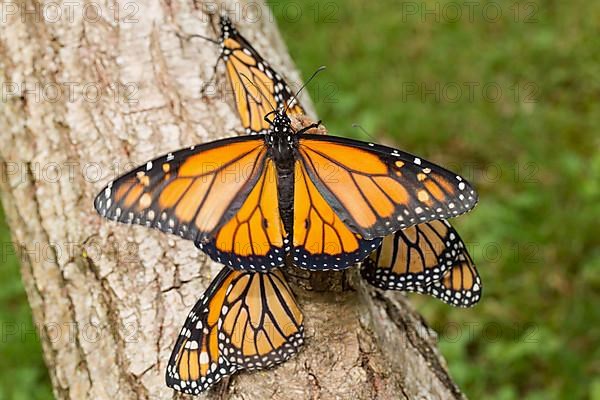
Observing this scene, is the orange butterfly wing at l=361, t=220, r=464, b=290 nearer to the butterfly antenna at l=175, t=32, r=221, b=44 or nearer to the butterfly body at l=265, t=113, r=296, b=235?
the butterfly body at l=265, t=113, r=296, b=235

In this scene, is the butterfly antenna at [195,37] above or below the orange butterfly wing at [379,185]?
above

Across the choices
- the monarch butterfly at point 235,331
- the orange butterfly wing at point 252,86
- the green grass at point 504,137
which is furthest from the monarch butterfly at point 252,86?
the green grass at point 504,137

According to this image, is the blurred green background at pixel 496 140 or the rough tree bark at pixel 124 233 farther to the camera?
the blurred green background at pixel 496 140

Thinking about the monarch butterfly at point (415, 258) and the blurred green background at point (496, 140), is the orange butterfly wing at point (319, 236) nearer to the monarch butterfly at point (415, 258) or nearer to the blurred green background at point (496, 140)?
the monarch butterfly at point (415, 258)

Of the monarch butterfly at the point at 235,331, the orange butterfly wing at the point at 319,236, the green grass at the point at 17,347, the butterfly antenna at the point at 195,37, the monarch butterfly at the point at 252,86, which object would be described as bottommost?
the green grass at the point at 17,347

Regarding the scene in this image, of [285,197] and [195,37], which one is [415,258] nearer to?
[285,197]

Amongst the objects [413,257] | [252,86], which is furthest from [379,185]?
[252,86]
